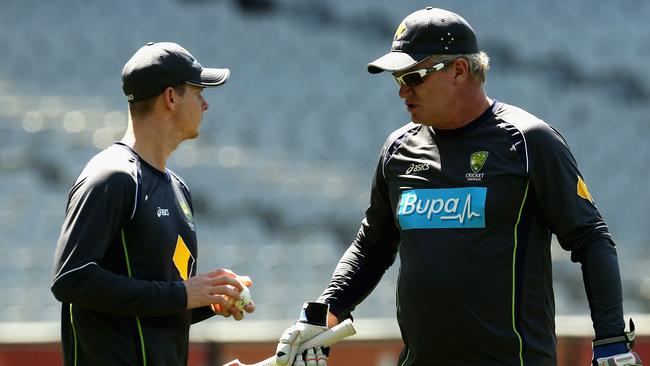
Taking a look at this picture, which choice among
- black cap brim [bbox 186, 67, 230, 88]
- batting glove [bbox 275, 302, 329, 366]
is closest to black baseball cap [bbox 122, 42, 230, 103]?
black cap brim [bbox 186, 67, 230, 88]

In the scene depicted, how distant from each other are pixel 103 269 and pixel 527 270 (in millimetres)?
975

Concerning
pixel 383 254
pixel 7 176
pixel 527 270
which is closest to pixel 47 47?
pixel 7 176

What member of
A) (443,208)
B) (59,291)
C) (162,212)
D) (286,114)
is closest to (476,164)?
(443,208)

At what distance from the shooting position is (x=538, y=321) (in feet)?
8.19

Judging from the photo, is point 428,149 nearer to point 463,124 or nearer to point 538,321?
point 463,124

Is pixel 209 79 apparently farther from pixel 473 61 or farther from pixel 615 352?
pixel 615 352

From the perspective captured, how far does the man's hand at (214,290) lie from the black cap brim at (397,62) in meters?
0.62

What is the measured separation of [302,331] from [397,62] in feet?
2.37

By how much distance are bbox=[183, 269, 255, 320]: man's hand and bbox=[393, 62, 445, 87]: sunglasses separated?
638 millimetres

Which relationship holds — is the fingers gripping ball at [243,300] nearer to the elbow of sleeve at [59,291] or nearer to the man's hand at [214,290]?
the man's hand at [214,290]

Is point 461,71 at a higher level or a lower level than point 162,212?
higher

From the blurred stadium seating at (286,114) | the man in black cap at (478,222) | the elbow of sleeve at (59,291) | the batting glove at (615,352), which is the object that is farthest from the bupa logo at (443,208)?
the blurred stadium seating at (286,114)

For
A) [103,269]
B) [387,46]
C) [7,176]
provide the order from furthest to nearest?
[387,46] < [7,176] < [103,269]

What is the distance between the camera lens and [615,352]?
2334 mm
